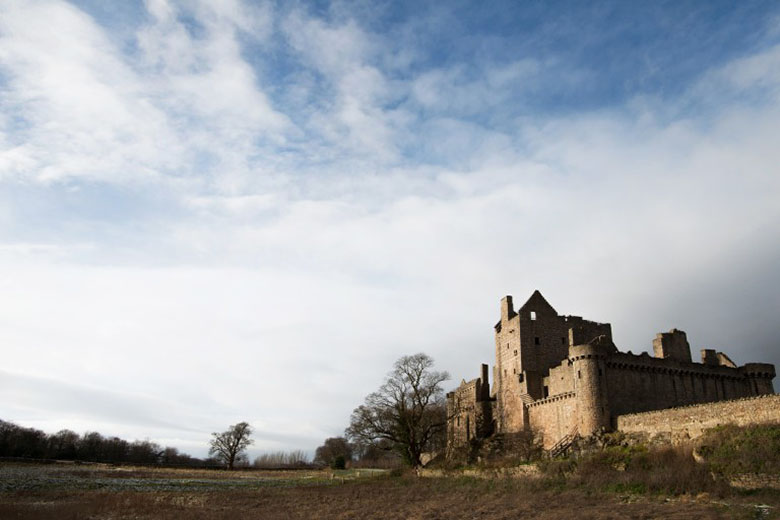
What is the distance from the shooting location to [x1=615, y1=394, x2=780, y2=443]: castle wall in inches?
1245

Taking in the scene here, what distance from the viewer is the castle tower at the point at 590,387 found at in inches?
1631

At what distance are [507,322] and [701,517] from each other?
1393 inches

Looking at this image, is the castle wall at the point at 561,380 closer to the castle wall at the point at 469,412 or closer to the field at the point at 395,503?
the castle wall at the point at 469,412

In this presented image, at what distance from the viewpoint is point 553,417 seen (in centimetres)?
4656

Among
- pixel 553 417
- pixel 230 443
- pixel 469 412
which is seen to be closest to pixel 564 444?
pixel 553 417

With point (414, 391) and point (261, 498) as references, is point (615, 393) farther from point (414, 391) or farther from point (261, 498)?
point (261, 498)

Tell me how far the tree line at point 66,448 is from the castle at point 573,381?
250 feet

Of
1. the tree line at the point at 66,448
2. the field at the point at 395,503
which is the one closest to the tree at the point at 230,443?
the tree line at the point at 66,448

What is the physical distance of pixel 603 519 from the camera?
73.2 feet

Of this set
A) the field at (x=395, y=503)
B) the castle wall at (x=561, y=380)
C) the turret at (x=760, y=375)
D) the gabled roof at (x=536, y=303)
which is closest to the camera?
the field at (x=395, y=503)

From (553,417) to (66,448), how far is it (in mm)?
98582

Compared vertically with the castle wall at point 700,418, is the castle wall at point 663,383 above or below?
above

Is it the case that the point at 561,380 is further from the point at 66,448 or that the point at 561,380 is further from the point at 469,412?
the point at 66,448

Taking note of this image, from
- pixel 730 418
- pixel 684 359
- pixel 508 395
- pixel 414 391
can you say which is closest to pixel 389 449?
pixel 414 391
